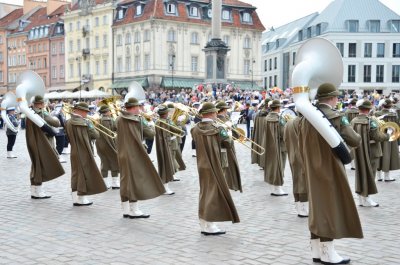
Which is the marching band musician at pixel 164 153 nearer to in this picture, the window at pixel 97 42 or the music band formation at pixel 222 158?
the music band formation at pixel 222 158

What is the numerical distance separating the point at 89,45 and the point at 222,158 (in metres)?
68.2

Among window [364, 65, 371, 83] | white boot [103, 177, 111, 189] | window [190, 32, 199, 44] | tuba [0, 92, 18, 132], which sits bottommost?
white boot [103, 177, 111, 189]

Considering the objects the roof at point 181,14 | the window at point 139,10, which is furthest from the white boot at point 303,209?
the window at point 139,10

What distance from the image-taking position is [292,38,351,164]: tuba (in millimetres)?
6398

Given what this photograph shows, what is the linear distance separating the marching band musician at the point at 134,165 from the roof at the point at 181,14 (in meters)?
54.8

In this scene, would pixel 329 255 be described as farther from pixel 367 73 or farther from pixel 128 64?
pixel 367 73

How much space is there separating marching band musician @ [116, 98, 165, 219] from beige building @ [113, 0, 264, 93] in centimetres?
5314

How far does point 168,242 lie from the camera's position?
8000mm

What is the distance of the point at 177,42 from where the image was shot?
6525 cm

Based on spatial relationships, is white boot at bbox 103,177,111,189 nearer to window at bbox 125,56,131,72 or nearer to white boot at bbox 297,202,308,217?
white boot at bbox 297,202,308,217

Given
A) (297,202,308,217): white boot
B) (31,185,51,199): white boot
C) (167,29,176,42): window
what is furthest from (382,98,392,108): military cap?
(167,29,176,42): window

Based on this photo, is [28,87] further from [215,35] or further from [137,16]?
[137,16]

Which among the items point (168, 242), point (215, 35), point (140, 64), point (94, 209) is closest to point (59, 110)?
point (94, 209)

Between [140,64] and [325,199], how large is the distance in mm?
60721
